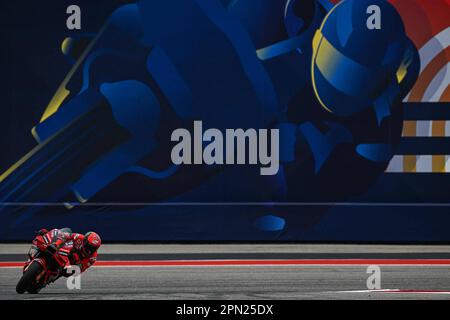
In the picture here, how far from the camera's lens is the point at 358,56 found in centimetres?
1819

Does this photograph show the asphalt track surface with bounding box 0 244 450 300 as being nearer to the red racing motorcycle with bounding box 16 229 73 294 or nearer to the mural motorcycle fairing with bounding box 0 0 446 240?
the red racing motorcycle with bounding box 16 229 73 294

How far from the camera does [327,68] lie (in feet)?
59.9

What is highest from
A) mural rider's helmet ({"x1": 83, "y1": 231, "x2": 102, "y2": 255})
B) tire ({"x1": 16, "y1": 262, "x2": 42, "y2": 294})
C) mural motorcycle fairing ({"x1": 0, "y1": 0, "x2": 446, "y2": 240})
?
mural motorcycle fairing ({"x1": 0, "y1": 0, "x2": 446, "y2": 240})

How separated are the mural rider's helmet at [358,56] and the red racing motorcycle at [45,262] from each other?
7.45 m

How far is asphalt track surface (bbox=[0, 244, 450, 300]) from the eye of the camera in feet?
40.7

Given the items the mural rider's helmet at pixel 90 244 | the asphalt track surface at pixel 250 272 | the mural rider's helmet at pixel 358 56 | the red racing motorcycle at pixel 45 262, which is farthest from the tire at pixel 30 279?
the mural rider's helmet at pixel 358 56

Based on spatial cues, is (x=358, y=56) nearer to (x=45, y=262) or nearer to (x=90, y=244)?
(x=90, y=244)

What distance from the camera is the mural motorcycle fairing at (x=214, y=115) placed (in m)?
18.1

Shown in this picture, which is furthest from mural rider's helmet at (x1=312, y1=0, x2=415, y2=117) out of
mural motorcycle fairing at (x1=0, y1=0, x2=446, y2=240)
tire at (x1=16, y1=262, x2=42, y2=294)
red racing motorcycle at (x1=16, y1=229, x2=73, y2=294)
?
tire at (x1=16, y1=262, x2=42, y2=294)

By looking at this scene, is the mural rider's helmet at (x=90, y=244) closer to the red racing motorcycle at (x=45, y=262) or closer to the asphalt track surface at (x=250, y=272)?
the red racing motorcycle at (x=45, y=262)

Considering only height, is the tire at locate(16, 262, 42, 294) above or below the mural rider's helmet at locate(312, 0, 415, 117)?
below

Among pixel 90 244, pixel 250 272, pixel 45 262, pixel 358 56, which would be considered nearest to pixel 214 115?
pixel 358 56
